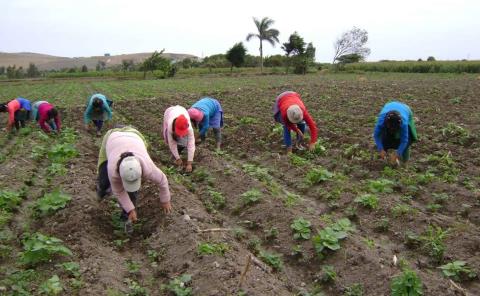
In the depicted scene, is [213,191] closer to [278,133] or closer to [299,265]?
[299,265]

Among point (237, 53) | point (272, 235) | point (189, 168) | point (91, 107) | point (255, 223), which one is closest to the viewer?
point (272, 235)

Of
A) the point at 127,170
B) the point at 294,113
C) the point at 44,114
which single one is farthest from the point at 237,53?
the point at 127,170

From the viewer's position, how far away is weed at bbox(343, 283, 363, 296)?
4071 mm

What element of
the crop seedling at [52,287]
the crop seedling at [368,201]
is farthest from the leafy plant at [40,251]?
the crop seedling at [368,201]

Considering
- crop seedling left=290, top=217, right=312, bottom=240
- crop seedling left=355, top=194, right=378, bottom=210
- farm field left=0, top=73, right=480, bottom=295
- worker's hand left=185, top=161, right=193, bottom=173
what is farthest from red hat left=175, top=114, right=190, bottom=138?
crop seedling left=355, top=194, right=378, bottom=210

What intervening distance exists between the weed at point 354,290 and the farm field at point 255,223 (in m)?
0.01

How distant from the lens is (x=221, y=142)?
10250mm

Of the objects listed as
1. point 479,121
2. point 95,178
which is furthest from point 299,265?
point 479,121

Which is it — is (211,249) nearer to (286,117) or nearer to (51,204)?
(51,204)

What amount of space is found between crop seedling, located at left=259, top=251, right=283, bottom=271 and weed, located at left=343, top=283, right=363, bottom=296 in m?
0.74

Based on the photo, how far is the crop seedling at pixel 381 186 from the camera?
645 centimetres

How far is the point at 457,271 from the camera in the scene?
429 centimetres

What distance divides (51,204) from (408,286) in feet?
13.9

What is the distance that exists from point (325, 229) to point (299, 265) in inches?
19.9
